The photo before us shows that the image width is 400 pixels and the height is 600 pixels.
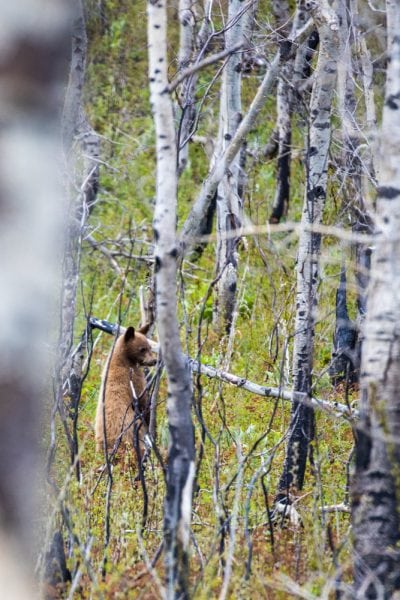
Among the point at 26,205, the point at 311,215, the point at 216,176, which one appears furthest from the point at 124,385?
the point at 26,205

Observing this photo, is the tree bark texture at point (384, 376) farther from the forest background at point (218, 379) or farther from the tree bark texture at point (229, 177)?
the tree bark texture at point (229, 177)

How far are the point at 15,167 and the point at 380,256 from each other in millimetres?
1488

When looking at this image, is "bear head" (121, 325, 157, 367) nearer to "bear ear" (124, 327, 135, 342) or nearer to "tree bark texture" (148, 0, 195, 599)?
"bear ear" (124, 327, 135, 342)

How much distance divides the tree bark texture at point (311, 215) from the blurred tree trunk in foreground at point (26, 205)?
10.5ft

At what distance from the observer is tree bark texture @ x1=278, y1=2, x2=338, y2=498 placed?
234 inches

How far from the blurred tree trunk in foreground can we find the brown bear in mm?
3992

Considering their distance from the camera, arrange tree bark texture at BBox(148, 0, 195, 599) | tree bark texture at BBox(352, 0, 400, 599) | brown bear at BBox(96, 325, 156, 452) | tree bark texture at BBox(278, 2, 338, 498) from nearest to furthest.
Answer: tree bark texture at BBox(352, 0, 400, 599)
tree bark texture at BBox(148, 0, 195, 599)
tree bark texture at BBox(278, 2, 338, 498)
brown bear at BBox(96, 325, 156, 452)

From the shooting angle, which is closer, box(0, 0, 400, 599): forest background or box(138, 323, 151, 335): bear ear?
box(0, 0, 400, 599): forest background

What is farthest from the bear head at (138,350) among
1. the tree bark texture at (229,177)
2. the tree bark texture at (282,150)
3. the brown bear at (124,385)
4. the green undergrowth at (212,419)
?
the tree bark texture at (282,150)

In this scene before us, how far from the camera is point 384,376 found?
11.6ft

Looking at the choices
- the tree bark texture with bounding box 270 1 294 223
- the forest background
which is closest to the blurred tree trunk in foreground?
the forest background

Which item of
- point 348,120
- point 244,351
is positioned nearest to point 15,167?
point 348,120

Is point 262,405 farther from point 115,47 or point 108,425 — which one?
point 115,47

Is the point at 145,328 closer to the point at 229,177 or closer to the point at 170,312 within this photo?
the point at 229,177
